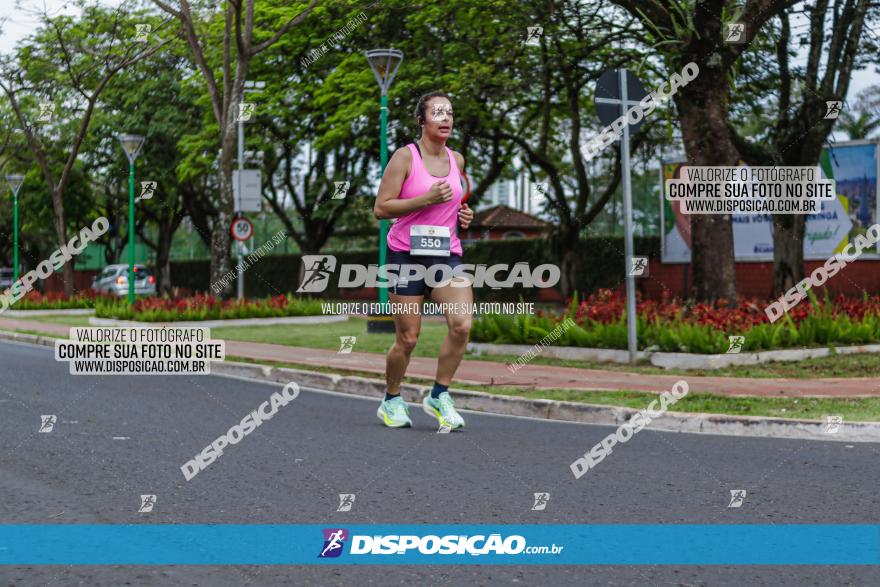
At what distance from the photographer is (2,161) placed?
44312 millimetres

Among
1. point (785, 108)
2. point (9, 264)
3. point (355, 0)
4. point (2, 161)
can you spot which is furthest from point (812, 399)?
point (9, 264)

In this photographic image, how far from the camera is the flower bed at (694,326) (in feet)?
40.8

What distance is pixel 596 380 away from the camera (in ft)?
35.6

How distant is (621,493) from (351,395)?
5550 millimetres

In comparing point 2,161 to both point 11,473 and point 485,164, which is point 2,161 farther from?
point 11,473

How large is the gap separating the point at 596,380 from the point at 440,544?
650 centimetres
